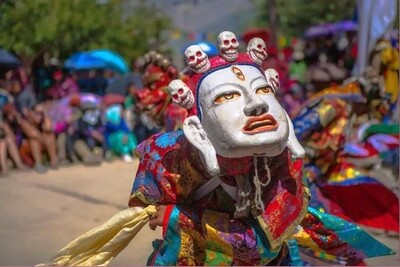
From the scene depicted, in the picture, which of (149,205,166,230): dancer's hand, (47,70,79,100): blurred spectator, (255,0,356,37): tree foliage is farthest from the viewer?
(255,0,356,37): tree foliage

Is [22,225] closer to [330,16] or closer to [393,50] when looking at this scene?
[393,50]

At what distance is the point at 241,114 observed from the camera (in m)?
2.78

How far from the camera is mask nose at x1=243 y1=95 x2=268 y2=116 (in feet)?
9.05

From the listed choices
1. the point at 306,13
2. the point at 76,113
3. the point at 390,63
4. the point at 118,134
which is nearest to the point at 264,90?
the point at 390,63


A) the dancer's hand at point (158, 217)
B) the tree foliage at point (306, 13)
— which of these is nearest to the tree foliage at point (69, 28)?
the tree foliage at point (306, 13)

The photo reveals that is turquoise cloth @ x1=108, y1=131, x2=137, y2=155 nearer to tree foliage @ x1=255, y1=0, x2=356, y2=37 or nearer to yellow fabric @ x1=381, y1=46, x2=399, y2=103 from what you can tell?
yellow fabric @ x1=381, y1=46, x2=399, y2=103

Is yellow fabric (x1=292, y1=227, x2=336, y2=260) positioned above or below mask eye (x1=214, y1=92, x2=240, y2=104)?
below

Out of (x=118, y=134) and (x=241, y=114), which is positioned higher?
(x=241, y=114)

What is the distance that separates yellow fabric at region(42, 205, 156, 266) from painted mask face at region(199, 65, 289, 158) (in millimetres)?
439

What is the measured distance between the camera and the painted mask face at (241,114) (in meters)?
2.74

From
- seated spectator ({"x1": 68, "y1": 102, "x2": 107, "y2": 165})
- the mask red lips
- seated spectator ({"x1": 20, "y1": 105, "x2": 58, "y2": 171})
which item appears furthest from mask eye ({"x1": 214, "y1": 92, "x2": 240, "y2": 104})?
seated spectator ({"x1": 68, "y1": 102, "x2": 107, "y2": 165})

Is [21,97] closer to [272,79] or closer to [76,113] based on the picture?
[76,113]

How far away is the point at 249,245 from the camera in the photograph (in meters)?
2.97

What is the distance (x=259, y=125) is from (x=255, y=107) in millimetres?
63
